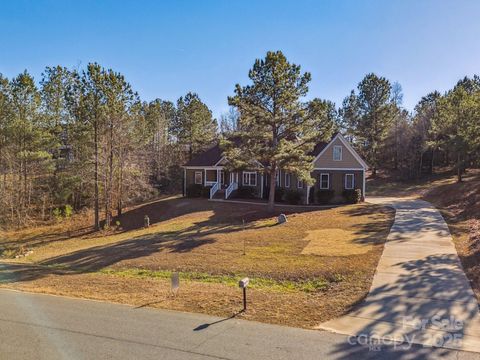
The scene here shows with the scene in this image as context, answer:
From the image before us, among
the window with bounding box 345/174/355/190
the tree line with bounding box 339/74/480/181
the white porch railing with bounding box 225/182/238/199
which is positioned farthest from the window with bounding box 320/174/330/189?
the tree line with bounding box 339/74/480/181

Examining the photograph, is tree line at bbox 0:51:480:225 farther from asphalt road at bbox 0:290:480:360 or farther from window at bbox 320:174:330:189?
asphalt road at bbox 0:290:480:360

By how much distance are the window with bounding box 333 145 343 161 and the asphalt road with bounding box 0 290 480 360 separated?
25390mm

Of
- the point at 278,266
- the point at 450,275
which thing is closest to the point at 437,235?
the point at 450,275

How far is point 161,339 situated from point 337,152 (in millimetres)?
27099

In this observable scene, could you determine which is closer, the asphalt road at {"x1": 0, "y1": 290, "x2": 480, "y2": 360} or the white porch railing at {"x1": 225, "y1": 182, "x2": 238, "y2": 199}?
the asphalt road at {"x1": 0, "y1": 290, "x2": 480, "y2": 360}

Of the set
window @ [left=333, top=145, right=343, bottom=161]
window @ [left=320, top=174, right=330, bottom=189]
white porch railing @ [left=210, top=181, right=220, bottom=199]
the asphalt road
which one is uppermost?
window @ [left=333, top=145, right=343, bottom=161]

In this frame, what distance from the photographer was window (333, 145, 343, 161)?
1238 inches

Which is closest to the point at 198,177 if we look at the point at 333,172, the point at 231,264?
the point at 333,172

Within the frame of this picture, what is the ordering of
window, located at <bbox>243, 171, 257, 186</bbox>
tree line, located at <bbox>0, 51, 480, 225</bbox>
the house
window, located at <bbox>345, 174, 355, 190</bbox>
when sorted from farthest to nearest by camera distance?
1. window, located at <bbox>243, 171, 257, 186</bbox>
2. window, located at <bbox>345, 174, 355, 190</bbox>
3. the house
4. tree line, located at <bbox>0, 51, 480, 225</bbox>

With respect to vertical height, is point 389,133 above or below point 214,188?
above

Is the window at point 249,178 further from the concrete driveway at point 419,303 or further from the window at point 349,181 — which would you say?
the concrete driveway at point 419,303

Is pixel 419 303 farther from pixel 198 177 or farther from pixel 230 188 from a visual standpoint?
pixel 198 177

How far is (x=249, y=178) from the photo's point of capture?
3559 cm

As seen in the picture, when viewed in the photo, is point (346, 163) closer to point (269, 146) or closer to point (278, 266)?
point (269, 146)
